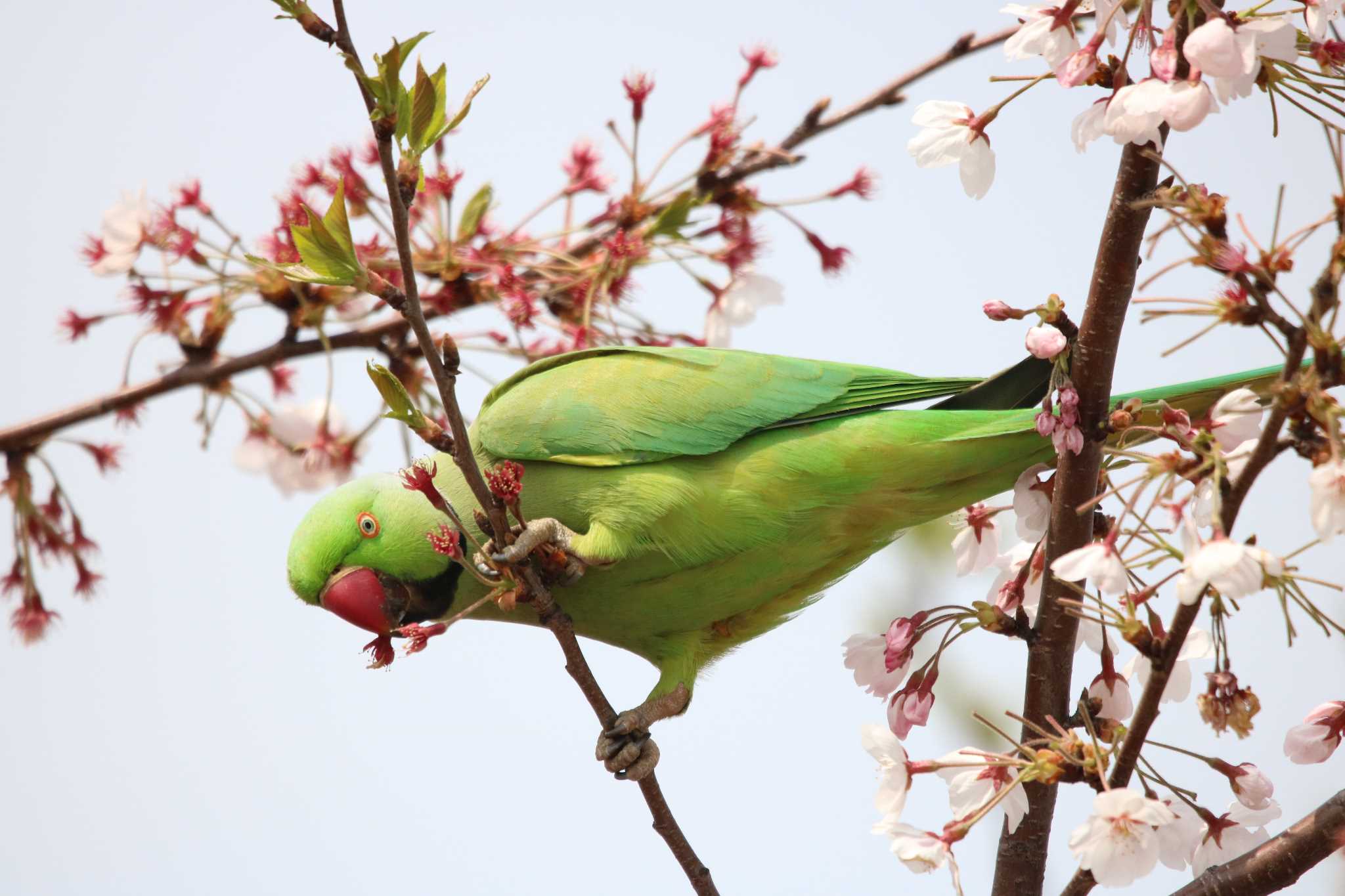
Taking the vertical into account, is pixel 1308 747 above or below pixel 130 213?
below

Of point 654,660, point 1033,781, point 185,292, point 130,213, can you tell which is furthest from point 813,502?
point 130,213

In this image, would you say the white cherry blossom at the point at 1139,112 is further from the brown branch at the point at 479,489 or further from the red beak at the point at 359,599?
the red beak at the point at 359,599

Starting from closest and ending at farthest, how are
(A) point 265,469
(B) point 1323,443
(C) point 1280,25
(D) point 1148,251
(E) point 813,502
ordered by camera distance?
(B) point 1323,443
(C) point 1280,25
(D) point 1148,251
(E) point 813,502
(A) point 265,469

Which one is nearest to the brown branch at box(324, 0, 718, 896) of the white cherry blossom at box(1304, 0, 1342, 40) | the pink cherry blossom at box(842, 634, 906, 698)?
the pink cherry blossom at box(842, 634, 906, 698)

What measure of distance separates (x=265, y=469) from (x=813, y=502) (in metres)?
2.53

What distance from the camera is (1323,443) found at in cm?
193

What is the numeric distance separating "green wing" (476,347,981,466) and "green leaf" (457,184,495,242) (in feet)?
2.09

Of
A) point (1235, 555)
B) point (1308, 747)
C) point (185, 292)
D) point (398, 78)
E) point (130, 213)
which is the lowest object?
point (1308, 747)

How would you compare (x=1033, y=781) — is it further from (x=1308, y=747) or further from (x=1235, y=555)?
(x=1235, y=555)

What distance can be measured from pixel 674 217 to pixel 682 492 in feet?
3.27

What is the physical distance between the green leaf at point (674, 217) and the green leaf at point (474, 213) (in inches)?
21.8

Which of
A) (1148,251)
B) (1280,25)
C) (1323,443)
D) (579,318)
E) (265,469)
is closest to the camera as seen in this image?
(1323,443)

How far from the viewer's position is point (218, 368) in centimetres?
433

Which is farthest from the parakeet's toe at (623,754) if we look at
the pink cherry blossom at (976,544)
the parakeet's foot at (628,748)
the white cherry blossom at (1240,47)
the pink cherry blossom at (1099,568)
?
the white cherry blossom at (1240,47)
